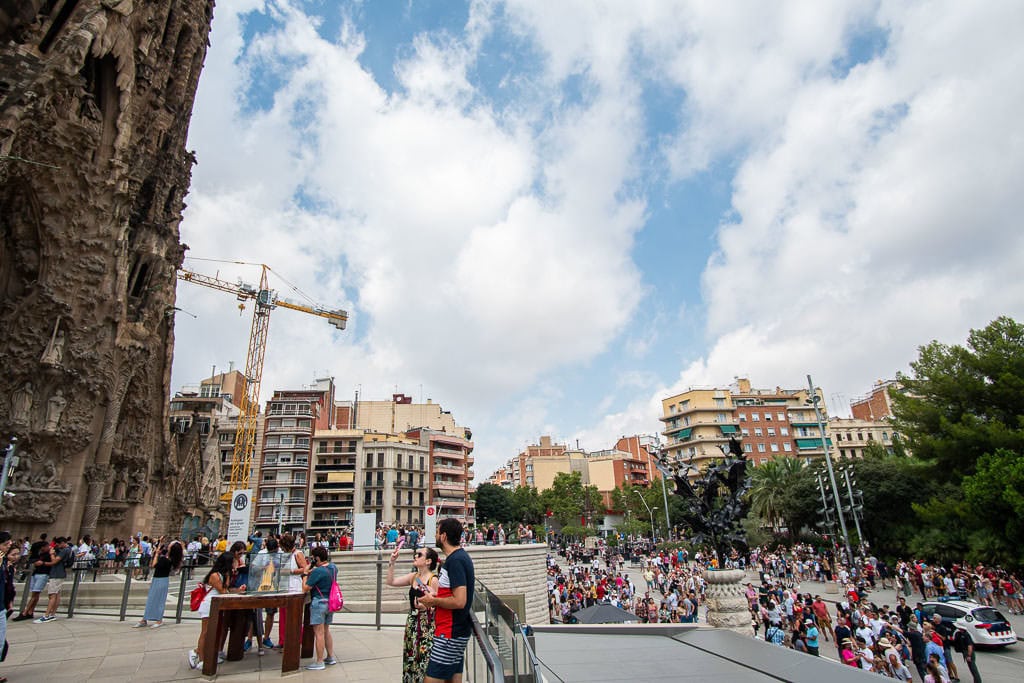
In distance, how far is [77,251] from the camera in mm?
18312

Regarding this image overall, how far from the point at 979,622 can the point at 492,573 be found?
50.0 feet

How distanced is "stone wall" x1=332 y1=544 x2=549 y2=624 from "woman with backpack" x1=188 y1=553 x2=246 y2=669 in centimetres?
792

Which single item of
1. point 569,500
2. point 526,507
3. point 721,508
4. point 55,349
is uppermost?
point 55,349

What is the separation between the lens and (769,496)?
42688 mm

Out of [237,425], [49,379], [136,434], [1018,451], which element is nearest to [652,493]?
[1018,451]

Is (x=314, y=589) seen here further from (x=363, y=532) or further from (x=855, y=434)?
(x=855, y=434)

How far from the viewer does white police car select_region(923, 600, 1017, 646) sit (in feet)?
42.2

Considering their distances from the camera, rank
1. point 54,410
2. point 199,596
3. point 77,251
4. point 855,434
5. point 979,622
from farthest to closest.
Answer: point 855,434, point 77,251, point 54,410, point 979,622, point 199,596

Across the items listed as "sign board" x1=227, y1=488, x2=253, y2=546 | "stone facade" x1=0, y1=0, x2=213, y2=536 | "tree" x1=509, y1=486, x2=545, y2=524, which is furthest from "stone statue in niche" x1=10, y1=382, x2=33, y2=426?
"tree" x1=509, y1=486, x2=545, y2=524

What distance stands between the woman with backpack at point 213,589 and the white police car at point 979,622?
15716mm

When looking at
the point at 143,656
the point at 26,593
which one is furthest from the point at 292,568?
the point at 26,593

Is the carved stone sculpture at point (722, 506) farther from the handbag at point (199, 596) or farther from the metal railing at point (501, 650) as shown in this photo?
the handbag at point (199, 596)

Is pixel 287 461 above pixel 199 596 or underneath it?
above

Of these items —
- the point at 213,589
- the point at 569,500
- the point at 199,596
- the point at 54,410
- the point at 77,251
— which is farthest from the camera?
the point at 569,500
